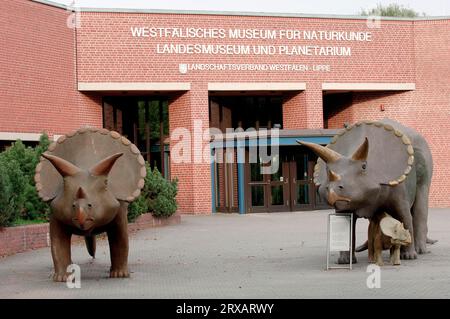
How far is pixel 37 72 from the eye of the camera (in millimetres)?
31281

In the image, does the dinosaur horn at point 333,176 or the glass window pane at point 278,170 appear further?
the glass window pane at point 278,170

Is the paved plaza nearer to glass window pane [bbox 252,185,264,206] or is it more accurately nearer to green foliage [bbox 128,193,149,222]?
green foliage [bbox 128,193,149,222]

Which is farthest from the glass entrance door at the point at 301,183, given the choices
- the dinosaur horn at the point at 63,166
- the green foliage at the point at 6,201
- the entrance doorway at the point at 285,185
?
the dinosaur horn at the point at 63,166

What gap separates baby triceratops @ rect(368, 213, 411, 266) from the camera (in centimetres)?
1359

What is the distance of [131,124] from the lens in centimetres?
3784

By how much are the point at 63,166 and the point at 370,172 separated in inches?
181

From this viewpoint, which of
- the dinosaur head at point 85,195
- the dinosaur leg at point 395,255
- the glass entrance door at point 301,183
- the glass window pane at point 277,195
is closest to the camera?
the dinosaur head at point 85,195

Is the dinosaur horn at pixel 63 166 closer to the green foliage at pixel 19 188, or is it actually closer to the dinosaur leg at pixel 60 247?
the dinosaur leg at pixel 60 247

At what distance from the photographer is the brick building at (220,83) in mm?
31688

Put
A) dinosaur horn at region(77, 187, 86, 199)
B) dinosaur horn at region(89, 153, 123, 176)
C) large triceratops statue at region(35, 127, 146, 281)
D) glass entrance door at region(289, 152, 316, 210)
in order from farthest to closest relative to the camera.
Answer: glass entrance door at region(289, 152, 316, 210)
dinosaur horn at region(89, 153, 123, 176)
large triceratops statue at region(35, 127, 146, 281)
dinosaur horn at region(77, 187, 86, 199)

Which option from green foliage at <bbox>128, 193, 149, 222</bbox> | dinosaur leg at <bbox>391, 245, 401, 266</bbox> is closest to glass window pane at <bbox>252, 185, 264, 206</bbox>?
green foliage at <bbox>128, 193, 149, 222</bbox>

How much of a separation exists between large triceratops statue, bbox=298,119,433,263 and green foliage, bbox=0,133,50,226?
6.78 m

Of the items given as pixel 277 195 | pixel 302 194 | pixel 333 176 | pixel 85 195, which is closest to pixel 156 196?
pixel 277 195

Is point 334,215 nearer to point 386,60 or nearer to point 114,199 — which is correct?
point 114,199
